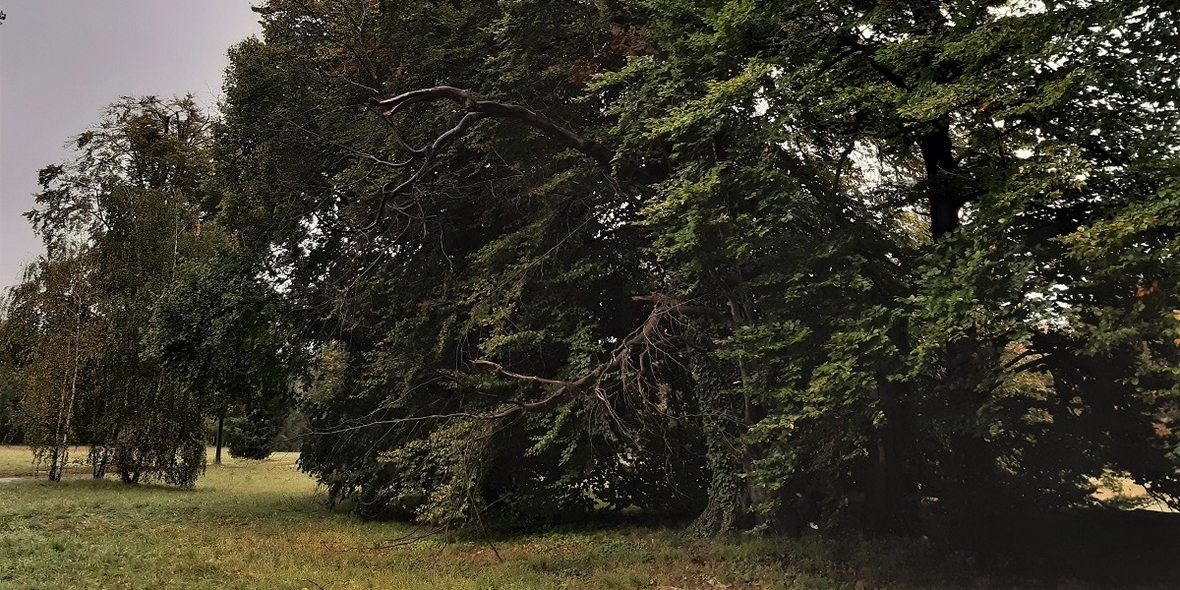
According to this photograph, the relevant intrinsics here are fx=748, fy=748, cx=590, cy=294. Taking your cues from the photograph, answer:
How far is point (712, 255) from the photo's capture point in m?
11.4

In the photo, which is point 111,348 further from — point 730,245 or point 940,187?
point 940,187

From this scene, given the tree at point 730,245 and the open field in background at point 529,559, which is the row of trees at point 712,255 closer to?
the tree at point 730,245

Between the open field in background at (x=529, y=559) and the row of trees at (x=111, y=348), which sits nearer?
the open field in background at (x=529, y=559)

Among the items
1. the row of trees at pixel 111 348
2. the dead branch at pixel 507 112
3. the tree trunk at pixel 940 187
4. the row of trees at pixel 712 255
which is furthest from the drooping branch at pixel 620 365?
the row of trees at pixel 111 348

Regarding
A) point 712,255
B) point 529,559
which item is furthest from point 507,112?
point 529,559

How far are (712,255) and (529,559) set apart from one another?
18.5 feet

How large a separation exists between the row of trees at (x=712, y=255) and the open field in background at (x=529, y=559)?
2.86ft

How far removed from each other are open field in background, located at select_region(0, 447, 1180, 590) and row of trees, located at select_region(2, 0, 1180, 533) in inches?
34.3

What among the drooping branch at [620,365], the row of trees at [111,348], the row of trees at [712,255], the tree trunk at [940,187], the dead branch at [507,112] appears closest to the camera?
the row of trees at [712,255]

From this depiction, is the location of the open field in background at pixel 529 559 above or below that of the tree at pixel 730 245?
below

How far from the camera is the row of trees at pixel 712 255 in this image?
9055mm

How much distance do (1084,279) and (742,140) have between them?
Answer: 4.70m

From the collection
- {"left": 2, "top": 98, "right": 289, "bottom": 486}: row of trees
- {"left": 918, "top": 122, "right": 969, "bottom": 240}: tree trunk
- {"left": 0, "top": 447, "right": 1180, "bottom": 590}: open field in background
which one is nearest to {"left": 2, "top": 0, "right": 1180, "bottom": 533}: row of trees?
{"left": 918, "top": 122, "right": 969, "bottom": 240}: tree trunk

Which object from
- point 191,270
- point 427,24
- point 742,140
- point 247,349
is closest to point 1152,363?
point 742,140
